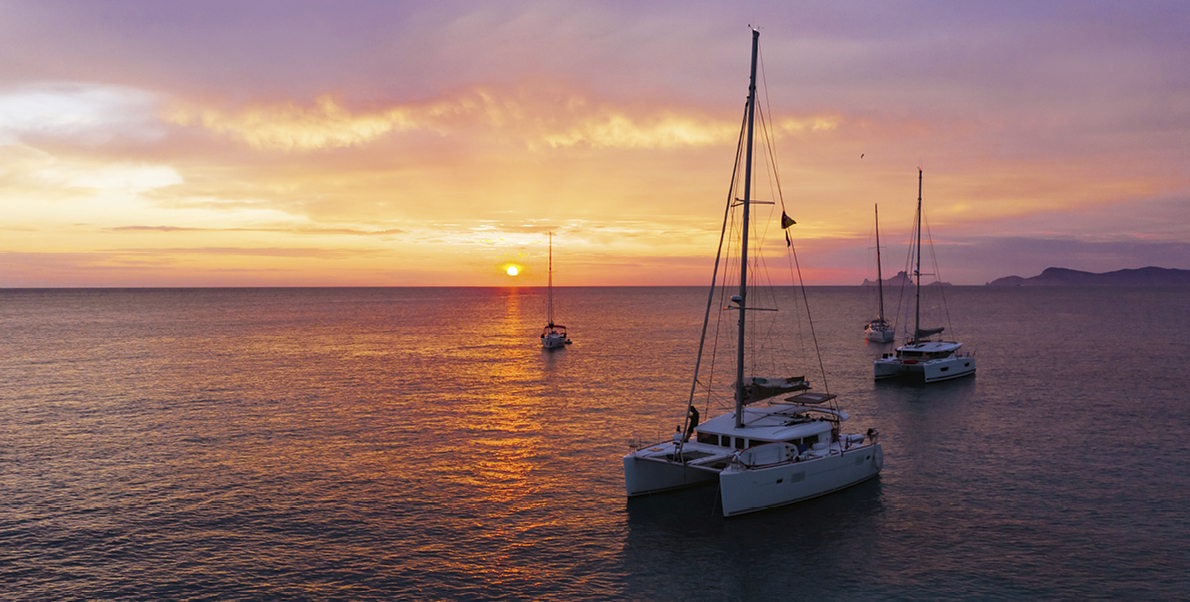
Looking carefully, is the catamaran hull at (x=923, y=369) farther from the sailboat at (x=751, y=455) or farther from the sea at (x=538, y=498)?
the sailboat at (x=751, y=455)

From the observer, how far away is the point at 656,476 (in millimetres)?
31766

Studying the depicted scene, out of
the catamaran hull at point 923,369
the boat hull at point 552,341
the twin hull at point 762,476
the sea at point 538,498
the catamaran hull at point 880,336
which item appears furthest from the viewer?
the catamaran hull at point 880,336

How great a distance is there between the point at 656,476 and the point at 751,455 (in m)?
4.67

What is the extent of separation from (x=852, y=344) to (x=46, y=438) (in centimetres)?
10539

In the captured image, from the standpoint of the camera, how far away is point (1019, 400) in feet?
194

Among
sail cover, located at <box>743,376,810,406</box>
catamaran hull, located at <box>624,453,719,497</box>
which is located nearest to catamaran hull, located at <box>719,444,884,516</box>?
catamaran hull, located at <box>624,453,719,497</box>

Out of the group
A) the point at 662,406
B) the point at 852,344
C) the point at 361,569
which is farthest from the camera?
the point at 852,344

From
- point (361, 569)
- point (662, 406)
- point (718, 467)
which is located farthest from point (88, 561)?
point (662, 406)

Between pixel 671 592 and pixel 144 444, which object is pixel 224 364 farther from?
pixel 671 592

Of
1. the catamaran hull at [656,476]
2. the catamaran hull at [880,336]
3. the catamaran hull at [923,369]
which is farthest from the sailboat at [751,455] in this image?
the catamaran hull at [880,336]

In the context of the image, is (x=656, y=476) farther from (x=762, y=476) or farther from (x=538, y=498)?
(x=538, y=498)

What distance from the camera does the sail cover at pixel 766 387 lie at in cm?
3409

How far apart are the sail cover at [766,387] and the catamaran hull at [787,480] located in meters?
4.30

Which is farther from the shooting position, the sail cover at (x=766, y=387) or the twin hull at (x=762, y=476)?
the sail cover at (x=766, y=387)
